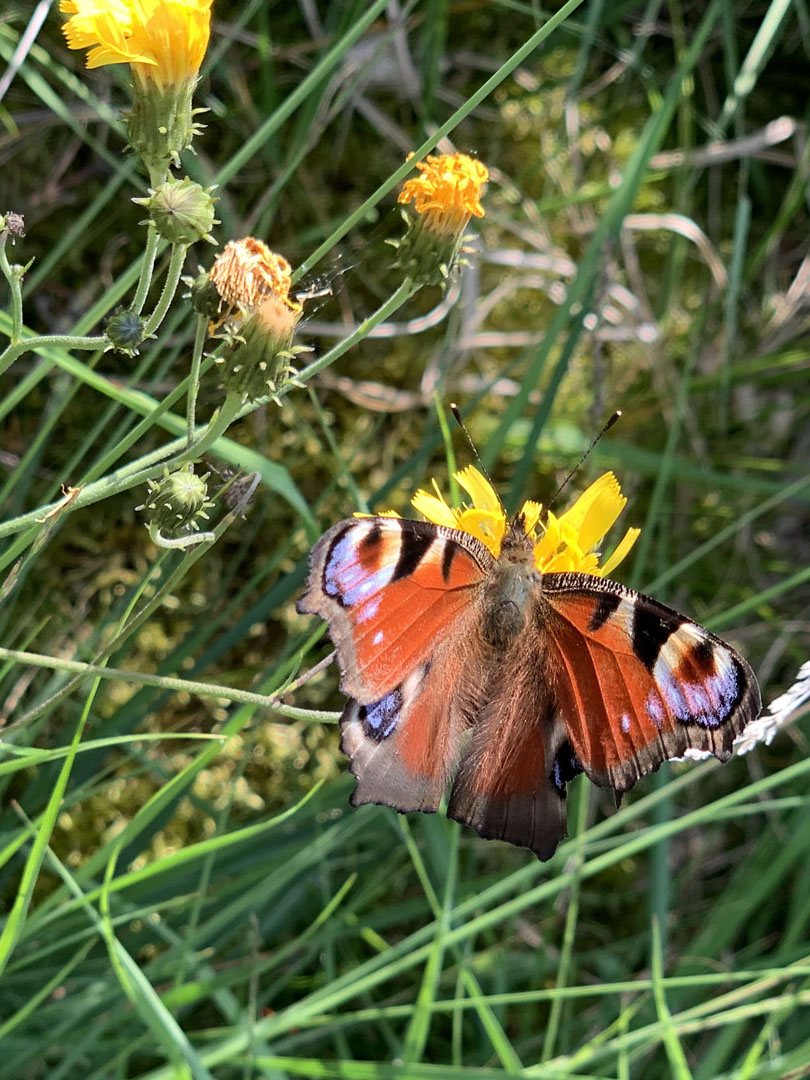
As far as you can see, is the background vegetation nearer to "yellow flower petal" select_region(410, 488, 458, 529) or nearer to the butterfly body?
"yellow flower petal" select_region(410, 488, 458, 529)

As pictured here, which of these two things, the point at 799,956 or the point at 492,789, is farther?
the point at 799,956

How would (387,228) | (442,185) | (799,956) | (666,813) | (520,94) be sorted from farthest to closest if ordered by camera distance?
(520,94)
(387,228)
(666,813)
(799,956)
(442,185)

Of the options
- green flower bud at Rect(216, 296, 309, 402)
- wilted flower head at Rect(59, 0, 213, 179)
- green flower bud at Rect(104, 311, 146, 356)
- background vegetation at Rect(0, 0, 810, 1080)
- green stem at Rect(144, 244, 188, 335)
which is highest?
wilted flower head at Rect(59, 0, 213, 179)

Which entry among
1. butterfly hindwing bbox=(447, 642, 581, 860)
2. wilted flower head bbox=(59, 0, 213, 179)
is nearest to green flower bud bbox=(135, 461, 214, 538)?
wilted flower head bbox=(59, 0, 213, 179)

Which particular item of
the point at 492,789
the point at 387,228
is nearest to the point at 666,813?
the point at 492,789

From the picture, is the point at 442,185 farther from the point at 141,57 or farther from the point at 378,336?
the point at 378,336

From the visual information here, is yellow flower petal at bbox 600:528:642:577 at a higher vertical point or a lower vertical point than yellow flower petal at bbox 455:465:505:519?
lower

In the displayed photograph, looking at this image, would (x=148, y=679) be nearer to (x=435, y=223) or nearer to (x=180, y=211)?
(x=180, y=211)
